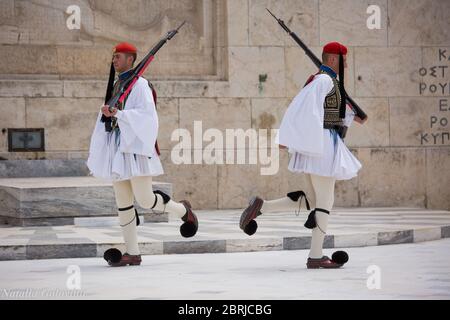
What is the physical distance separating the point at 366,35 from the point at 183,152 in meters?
3.43

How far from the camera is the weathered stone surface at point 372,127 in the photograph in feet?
52.7

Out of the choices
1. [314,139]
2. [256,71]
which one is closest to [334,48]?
[314,139]

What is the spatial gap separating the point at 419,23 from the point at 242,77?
298cm

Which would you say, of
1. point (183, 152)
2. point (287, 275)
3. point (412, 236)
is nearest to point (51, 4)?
point (183, 152)

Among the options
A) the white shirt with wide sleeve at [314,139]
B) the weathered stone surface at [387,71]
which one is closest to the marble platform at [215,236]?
the white shirt with wide sleeve at [314,139]

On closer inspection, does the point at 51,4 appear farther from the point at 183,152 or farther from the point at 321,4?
the point at 321,4

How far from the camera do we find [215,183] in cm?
1558

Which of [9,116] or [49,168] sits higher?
[9,116]

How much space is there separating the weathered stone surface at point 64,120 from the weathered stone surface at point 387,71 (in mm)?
4141

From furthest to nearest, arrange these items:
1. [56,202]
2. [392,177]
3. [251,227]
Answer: [392,177] → [56,202] → [251,227]

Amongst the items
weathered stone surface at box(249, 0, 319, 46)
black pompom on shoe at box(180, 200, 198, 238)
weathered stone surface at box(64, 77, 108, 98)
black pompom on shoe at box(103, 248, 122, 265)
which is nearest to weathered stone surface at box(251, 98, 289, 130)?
weathered stone surface at box(249, 0, 319, 46)

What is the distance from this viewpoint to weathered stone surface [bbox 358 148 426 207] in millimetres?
16016

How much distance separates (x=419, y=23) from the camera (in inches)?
644

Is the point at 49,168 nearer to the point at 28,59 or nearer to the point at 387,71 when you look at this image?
the point at 28,59
